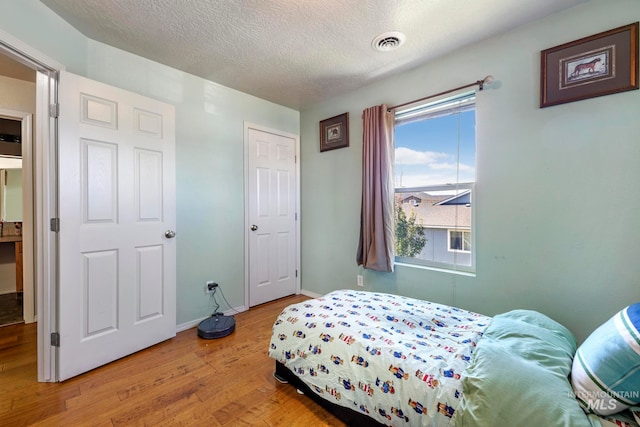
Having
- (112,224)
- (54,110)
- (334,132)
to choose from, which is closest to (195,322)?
(112,224)

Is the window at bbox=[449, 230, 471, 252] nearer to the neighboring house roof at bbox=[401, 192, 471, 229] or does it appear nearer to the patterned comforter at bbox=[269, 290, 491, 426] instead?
the neighboring house roof at bbox=[401, 192, 471, 229]

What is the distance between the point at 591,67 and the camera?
166 centimetres

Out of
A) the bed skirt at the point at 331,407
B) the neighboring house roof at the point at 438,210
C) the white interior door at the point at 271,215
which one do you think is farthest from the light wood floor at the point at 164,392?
the neighboring house roof at the point at 438,210

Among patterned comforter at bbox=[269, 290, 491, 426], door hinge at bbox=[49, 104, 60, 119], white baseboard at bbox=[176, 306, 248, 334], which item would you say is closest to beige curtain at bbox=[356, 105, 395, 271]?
patterned comforter at bbox=[269, 290, 491, 426]

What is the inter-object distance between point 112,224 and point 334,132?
7.70ft

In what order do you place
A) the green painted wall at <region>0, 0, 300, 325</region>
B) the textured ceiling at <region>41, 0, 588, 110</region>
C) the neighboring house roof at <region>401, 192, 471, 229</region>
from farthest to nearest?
the neighboring house roof at <region>401, 192, 471, 229</region>
the green painted wall at <region>0, 0, 300, 325</region>
the textured ceiling at <region>41, 0, 588, 110</region>

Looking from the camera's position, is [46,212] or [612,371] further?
[46,212]

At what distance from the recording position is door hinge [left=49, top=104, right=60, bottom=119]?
1.74 m

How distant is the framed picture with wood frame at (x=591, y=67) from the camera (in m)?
1.55

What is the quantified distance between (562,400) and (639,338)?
1.03ft

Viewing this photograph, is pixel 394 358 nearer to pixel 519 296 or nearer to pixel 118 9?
pixel 519 296

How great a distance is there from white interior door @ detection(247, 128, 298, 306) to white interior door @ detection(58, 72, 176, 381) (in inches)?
→ 35.7

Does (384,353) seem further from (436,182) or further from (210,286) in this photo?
(210,286)

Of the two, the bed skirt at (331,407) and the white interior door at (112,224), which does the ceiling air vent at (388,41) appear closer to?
the white interior door at (112,224)
